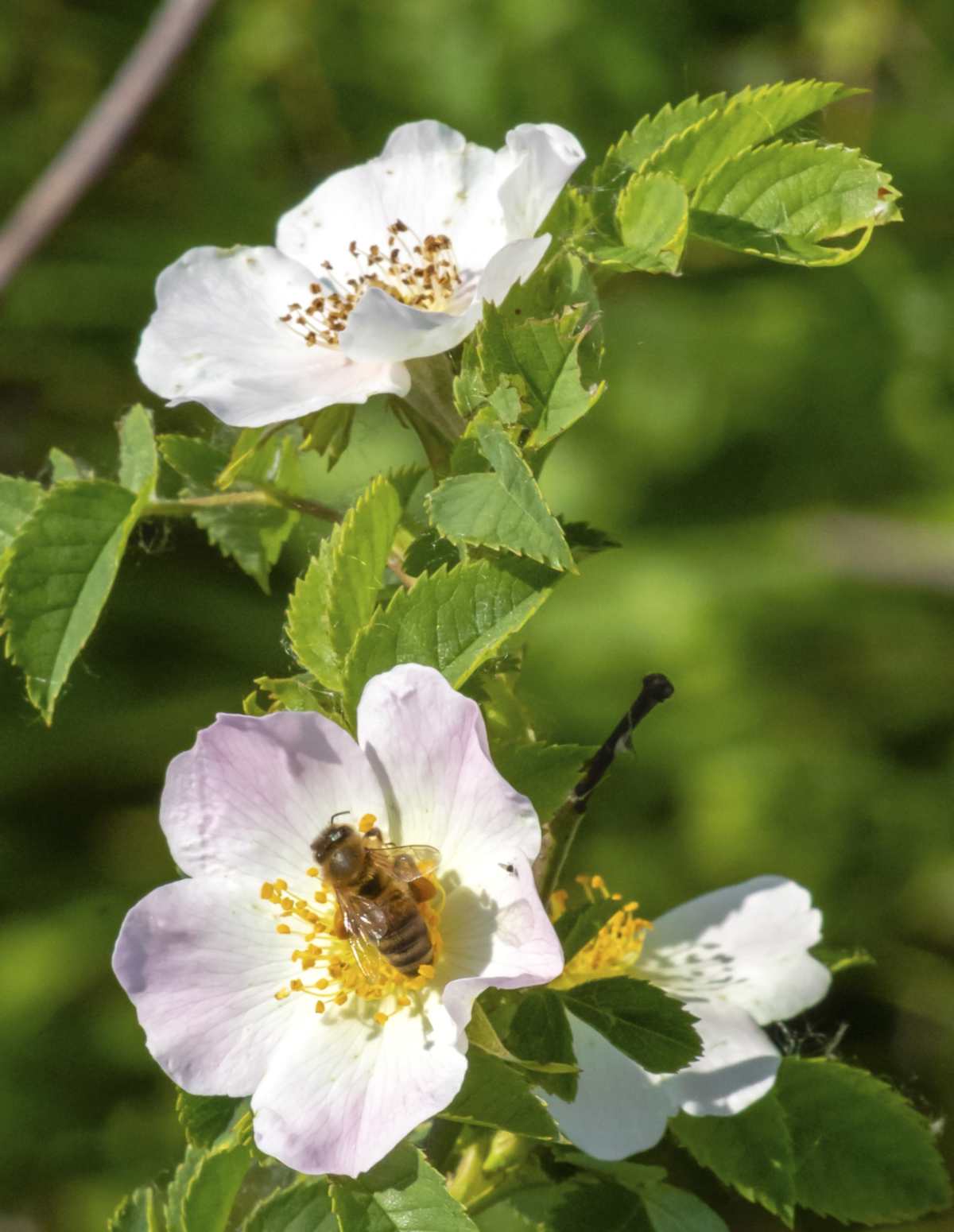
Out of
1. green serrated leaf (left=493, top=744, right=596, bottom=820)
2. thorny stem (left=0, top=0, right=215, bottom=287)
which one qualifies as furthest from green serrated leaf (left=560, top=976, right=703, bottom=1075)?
thorny stem (left=0, top=0, right=215, bottom=287)

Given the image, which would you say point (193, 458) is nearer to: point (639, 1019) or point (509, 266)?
point (509, 266)

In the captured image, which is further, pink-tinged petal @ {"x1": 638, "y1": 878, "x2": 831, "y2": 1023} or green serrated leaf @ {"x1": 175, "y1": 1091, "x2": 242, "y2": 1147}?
pink-tinged petal @ {"x1": 638, "y1": 878, "x2": 831, "y2": 1023}

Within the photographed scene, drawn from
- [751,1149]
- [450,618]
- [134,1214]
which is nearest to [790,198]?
[450,618]

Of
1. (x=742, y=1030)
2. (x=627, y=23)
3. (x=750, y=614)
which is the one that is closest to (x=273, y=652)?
(x=750, y=614)

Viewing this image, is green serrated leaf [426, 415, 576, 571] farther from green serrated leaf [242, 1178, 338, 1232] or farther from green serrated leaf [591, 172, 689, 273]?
green serrated leaf [242, 1178, 338, 1232]

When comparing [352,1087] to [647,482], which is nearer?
[352,1087]

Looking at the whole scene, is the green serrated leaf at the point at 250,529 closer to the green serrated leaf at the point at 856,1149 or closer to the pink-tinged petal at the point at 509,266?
the pink-tinged petal at the point at 509,266

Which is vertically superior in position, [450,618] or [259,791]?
[450,618]
